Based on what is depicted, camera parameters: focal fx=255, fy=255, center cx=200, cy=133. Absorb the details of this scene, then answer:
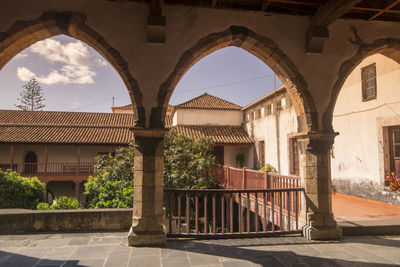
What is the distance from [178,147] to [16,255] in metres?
5.39

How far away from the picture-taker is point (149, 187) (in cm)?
388

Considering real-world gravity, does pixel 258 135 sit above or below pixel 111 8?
below

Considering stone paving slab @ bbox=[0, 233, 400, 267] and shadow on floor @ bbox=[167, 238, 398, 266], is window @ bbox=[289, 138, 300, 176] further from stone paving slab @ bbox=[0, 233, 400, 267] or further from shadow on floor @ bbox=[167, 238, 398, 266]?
shadow on floor @ bbox=[167, 238, 398, 266]

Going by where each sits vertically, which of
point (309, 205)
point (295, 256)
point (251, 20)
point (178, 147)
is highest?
point (251, 20)

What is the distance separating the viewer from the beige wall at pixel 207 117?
1644 centimetres

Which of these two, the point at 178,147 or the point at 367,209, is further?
the point at 178,147

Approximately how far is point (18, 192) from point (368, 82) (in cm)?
1027

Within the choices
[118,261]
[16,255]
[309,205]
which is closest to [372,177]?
[309,205]

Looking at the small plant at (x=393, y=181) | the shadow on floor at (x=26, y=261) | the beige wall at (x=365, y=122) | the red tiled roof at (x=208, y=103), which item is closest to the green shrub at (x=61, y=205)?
the shadow on floor at (x=26, y=261)

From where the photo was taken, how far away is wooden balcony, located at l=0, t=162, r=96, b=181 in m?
13.9

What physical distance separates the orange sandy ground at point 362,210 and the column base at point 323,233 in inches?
39.2

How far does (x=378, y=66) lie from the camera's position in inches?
278

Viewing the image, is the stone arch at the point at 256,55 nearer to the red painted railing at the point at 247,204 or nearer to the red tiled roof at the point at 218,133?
the red painted railing at the point at 247,204

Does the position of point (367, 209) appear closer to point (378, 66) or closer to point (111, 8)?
point (378, 66)
